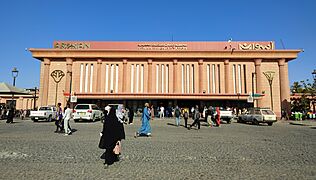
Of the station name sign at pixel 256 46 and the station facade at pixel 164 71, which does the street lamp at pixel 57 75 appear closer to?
the station facade at pixel 164 71

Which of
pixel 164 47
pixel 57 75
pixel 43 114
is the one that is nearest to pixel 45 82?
pixel 57 75

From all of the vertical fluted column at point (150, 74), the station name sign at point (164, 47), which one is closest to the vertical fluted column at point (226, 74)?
the station name sign at point (164, 47)

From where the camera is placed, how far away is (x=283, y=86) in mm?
42844

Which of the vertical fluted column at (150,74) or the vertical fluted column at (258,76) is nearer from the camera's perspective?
the vertical fluted column at (258,76)

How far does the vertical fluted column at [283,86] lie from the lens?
4188 cm

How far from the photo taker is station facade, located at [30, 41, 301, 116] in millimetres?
43344

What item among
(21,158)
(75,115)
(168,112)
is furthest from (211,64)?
(21,158)

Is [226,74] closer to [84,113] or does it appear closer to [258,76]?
[258,76]

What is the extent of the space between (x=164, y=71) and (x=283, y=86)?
75.5 ft

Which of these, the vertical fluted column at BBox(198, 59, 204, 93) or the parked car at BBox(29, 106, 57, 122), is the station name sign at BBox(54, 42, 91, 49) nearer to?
the vertical fluted column at BBox(198, 59, 204, 93)

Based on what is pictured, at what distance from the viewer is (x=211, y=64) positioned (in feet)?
147

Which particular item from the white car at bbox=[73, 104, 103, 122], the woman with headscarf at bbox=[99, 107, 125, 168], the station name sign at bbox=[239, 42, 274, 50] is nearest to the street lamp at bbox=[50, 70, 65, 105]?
the white car at bbox=[73, 104, 103, 122]

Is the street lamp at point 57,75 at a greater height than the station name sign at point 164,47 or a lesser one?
lesser

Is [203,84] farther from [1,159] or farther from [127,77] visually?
[1,159]
